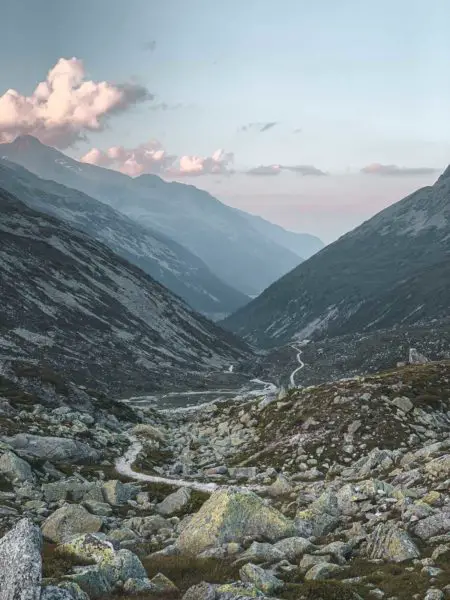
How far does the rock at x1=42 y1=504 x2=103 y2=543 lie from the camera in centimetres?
2853

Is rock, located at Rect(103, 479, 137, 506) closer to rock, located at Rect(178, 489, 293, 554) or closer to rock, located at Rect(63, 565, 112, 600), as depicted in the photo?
rock, located at Rect(178, 489, 293, 554)

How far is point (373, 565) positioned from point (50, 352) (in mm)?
157062

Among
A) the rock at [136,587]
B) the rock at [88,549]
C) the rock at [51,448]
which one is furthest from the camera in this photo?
the rock at [51,448]

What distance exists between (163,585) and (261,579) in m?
3.62

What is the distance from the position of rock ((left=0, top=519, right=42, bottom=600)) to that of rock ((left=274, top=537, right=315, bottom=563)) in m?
12.0

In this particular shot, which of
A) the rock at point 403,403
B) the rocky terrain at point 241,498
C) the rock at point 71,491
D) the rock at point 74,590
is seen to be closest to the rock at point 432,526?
the rocky terrain at point 241,498

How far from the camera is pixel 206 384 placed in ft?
584

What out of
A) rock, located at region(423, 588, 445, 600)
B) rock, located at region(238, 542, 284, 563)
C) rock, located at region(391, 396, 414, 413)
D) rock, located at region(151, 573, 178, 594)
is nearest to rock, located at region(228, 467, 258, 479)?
rock, located at region(391, 396, 414, 413)

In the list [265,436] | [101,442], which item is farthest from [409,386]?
[101,442]

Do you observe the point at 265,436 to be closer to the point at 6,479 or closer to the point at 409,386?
the point at 409,386

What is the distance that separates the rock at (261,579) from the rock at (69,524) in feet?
46.5

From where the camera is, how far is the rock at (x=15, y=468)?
40.1 meters

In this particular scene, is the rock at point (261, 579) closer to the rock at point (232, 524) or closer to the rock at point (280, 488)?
the rock at point (232, 524)

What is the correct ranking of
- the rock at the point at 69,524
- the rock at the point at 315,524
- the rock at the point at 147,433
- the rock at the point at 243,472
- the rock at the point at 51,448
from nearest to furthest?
1. the rock at the point at 315,524
2. the rock at the point at 69,524
3. the rock at the point at 243,472
4. the rock at the point at 51,448
5. the rock at the point at 147,433
